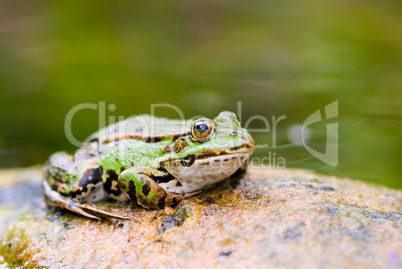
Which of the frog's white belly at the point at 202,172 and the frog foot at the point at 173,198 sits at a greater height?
the frog's white belly at the point at 202,172

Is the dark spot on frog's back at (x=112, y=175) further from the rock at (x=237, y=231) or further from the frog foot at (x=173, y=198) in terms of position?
the frog foot at (x=173, y=198)

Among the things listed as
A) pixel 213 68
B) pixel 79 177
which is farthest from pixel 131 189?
pixel 213 68

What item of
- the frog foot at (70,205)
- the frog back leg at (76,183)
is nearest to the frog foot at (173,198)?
the frog foot at (70,205)

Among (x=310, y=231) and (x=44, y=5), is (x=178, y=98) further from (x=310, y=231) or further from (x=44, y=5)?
(x=44, y=5)

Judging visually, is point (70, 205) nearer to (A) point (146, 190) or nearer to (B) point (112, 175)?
(B) point (112, 175)

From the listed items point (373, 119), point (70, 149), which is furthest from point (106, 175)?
point (373, 119)

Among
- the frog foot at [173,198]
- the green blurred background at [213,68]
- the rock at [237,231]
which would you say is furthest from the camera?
the green blurred background at [213,68]
